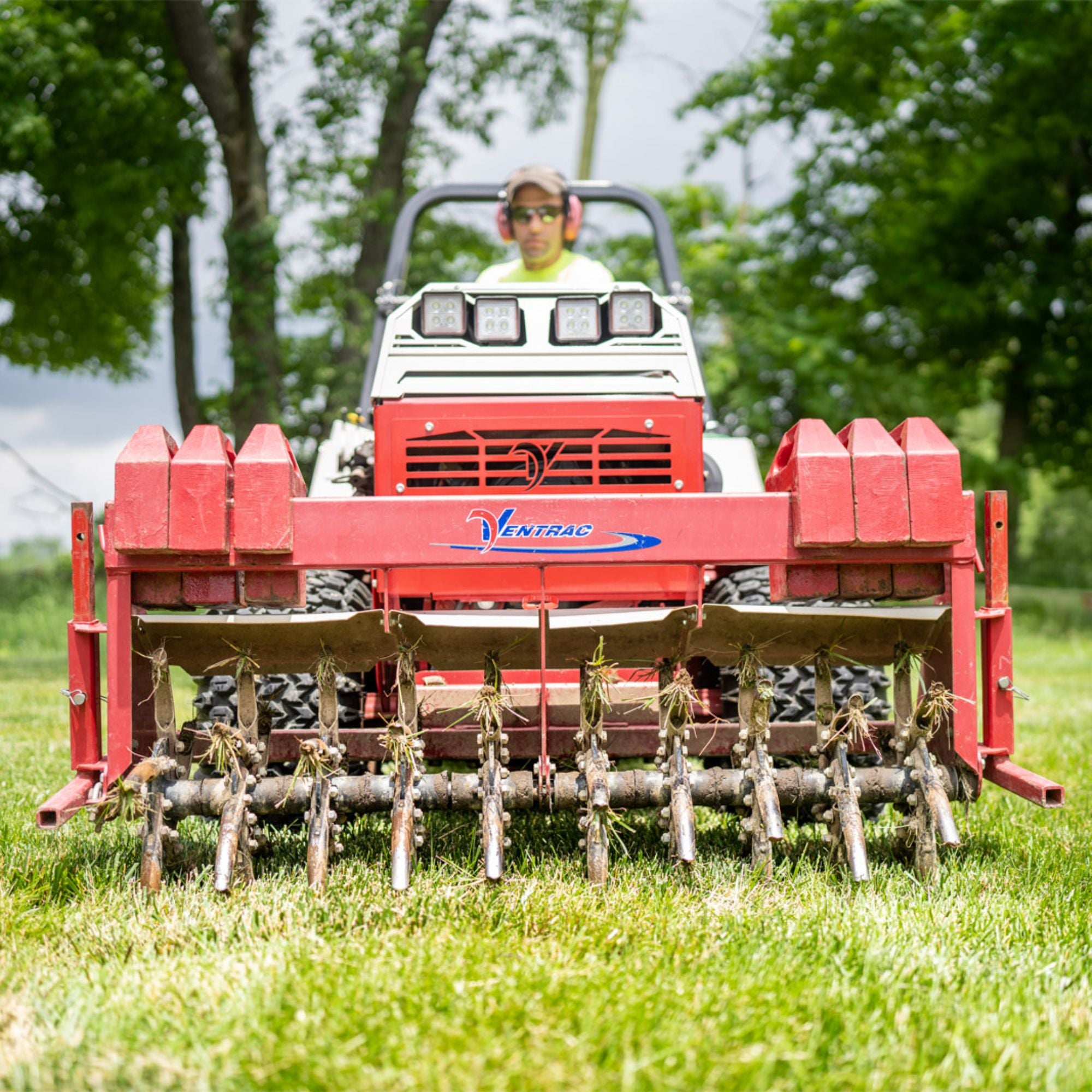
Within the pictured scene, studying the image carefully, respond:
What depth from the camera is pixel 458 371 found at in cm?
430

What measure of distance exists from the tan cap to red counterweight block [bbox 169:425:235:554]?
9.31 feet

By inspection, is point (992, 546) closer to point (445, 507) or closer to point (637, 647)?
point (637, 647)

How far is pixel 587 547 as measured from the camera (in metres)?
3.19

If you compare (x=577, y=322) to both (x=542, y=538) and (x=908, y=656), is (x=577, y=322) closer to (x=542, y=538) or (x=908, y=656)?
(x=542, y=538)

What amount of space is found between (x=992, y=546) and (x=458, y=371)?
1939 mm

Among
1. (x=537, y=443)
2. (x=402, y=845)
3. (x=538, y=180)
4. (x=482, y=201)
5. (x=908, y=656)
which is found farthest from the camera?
(x=482, y=201)

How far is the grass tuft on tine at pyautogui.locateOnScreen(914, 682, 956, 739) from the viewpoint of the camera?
3186mm

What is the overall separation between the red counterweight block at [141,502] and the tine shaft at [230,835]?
669mm

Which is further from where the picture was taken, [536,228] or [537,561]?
[536,228]

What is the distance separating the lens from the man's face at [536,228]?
542 cm

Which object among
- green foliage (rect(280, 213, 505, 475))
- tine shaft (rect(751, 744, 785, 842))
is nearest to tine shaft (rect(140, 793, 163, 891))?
tine shaft (rect(751, 744, 785, 842))

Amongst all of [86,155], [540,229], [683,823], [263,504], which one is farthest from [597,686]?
[86,155]

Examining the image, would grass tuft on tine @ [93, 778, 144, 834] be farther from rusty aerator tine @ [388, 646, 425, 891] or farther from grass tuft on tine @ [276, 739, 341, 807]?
rusty aerator tine @ [388, 646, 425, 891]

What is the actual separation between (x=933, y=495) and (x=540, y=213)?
9.51 ft
